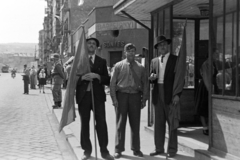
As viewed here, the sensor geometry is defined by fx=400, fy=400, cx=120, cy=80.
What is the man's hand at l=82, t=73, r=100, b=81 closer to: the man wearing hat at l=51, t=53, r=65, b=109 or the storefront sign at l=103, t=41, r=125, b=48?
the man wearing hat at l=51, t=53, r=65, b=109

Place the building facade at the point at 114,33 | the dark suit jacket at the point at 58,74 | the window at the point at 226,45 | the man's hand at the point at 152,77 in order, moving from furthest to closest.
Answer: the building facade at the point at 114,33
the dark suit jacket at the point at 58,74
the man's hand at the point at 152,77
the window at the point at 226,45

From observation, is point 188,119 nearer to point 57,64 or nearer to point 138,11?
point 138,11

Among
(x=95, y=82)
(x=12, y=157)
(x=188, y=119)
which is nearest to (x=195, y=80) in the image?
(x=188, y=119)

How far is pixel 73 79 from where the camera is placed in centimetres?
626

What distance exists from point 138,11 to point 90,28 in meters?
28.3

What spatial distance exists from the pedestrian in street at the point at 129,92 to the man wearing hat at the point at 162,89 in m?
0.21

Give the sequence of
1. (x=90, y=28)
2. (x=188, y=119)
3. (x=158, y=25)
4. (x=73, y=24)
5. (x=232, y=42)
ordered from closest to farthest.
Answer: (x=232, y=42), (x=158, y=25), (x=188, y=119), (x=90, y=28), (x=73, y=24)

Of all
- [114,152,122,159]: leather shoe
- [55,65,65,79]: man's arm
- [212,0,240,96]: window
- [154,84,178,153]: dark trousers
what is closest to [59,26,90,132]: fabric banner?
[114,152,122,159]: leather shoe

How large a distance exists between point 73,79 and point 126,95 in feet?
2.99

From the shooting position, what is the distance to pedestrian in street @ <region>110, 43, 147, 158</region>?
21.3 feet

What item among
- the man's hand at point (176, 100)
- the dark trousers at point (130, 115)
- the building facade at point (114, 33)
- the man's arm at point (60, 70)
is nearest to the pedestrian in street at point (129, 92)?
the dark trousers at point (130, 115)

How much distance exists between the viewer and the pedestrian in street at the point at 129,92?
21.3ft

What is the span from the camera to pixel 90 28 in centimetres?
3681

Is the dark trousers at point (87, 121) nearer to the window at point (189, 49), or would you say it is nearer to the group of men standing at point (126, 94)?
the group of men standing at point (126, 94)
